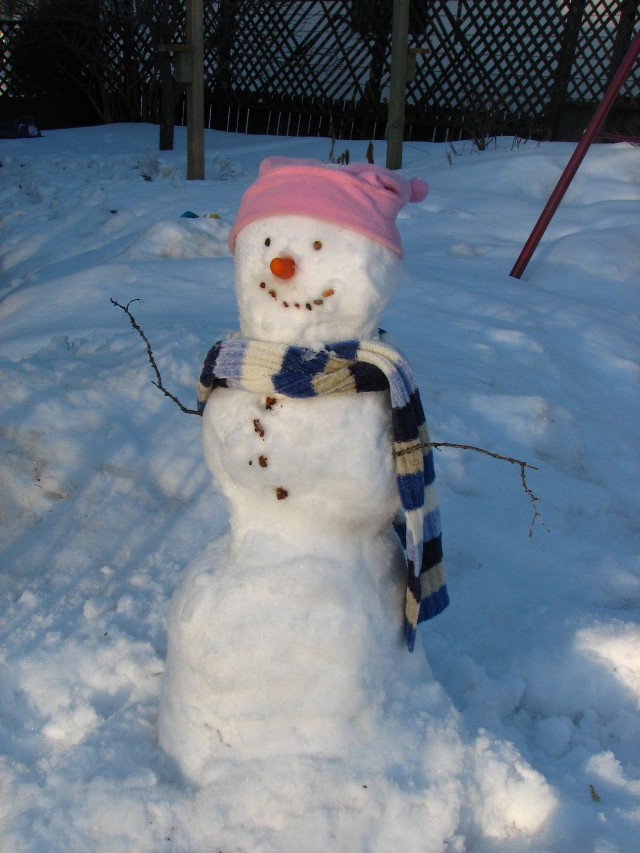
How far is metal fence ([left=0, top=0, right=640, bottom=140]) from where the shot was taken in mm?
9602

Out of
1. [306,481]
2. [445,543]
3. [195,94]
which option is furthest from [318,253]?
[195,94]

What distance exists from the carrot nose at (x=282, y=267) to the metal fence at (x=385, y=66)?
807 centimetres

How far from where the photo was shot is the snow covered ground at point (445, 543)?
163 cm

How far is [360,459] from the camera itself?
5.16 feet

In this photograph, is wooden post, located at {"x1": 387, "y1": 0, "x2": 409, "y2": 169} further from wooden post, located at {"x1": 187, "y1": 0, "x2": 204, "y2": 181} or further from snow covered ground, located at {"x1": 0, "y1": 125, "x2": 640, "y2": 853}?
snow covered ground, located at {"x1": 0, "y1": 125, "x2": 640, "y2": 853}

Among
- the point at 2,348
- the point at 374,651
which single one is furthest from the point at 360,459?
the point at 2,348

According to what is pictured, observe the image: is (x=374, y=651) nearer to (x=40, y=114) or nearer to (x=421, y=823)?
(x=421, y=823)

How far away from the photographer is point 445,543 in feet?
8.79

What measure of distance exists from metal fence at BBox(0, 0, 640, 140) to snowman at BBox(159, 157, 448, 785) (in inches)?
314

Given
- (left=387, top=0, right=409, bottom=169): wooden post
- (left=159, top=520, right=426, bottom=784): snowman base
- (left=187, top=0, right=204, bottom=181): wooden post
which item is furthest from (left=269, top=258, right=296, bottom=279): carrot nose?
(left=187, top=0, right=204, bottom=181): wooden post

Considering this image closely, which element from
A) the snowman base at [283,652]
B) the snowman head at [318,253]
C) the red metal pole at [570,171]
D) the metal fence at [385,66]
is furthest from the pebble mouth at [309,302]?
the metal fence at [385,66]

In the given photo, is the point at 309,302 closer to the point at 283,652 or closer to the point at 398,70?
the point at 283,652

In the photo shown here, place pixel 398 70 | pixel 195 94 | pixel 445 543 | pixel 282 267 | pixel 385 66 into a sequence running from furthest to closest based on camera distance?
1. pixel 385 66
2. pixel 195 94
3. pixel 398 70
4. pixel 445 543
5. pixel 282 267

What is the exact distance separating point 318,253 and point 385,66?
32.7ft
